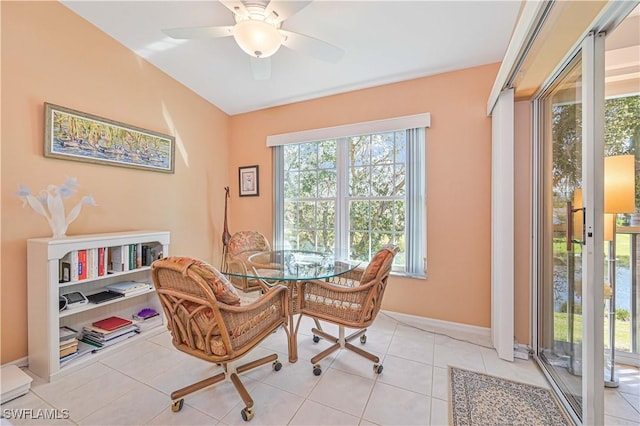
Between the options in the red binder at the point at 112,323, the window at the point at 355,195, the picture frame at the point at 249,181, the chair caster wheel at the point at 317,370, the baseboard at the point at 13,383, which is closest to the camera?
the baseboard at the point at 13,383

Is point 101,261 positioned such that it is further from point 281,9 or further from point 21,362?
point 281,9

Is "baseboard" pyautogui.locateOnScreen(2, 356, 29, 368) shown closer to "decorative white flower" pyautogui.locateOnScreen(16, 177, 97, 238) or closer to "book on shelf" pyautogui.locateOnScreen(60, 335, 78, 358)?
"book on shelf" pyautogui.locateOnScreen(60, 335, 78, 358)

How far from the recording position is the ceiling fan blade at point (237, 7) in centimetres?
150

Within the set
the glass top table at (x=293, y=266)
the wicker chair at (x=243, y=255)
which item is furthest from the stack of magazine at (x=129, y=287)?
the glass top table at (x=293, y=266)

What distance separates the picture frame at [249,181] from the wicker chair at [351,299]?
2.10 m

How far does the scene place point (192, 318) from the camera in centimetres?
146

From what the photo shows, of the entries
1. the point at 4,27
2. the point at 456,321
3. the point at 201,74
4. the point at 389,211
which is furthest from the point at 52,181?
the point at 456,321

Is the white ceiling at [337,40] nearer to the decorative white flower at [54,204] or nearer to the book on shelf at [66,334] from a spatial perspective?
the decorative white flower at [54,204]

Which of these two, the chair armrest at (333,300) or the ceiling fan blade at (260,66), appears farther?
the ceiling fan blade at (260,66)

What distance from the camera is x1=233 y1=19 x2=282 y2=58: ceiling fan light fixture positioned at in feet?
5.24

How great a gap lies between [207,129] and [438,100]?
9.57ft

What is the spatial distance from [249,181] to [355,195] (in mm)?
1614

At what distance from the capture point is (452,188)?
267cm

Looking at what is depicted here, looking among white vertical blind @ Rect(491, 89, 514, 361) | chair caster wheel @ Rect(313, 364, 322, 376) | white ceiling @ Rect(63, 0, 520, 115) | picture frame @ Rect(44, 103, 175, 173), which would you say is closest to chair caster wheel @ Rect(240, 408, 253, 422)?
chair caster wheel @ Rect(313, 364, 322, 376)
